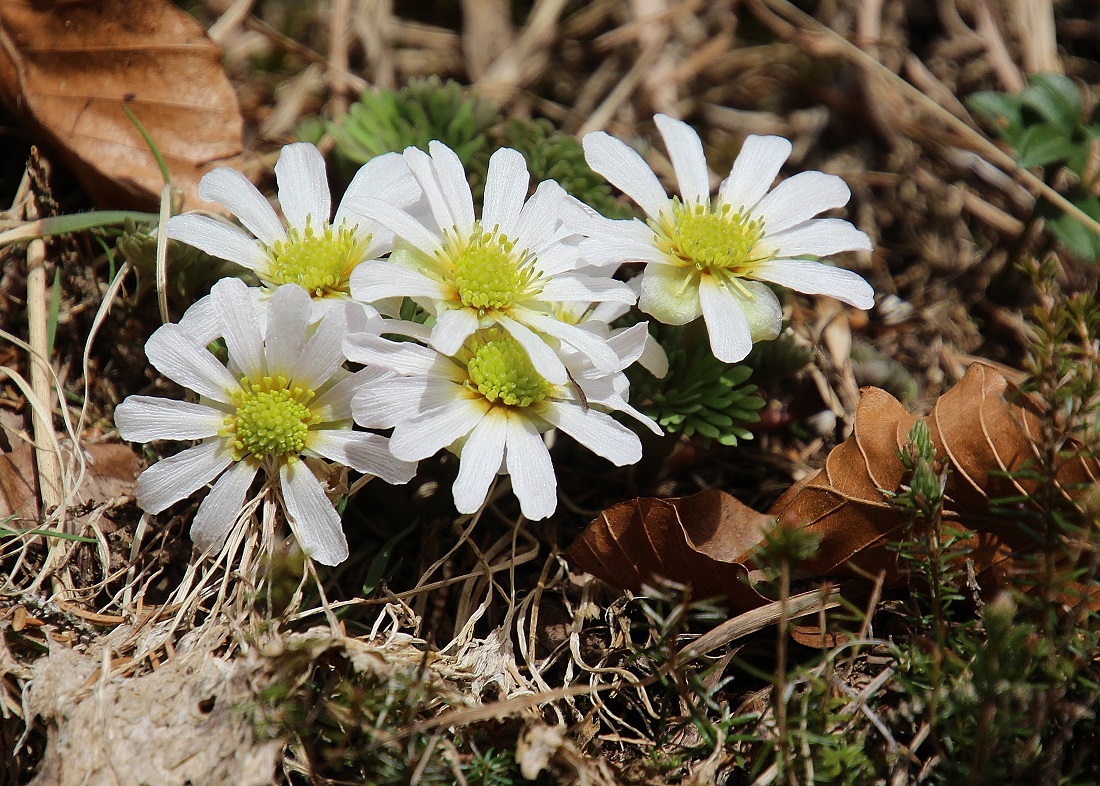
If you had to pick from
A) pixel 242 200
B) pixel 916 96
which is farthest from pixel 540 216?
pixel 916 96

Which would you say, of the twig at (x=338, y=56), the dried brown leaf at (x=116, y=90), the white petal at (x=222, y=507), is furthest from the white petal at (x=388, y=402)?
the twig at (x=338, y=56)

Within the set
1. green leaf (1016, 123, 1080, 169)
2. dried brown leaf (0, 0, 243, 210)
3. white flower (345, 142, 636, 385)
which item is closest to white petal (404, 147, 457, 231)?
white flower (345, 142, 636, 385)

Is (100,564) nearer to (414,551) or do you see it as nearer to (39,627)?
(39,627)

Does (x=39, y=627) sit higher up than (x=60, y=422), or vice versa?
(x=60, y=422)

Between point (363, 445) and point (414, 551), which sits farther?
point (414, 551)

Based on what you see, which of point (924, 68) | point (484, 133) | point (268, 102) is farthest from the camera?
point (924, 68)

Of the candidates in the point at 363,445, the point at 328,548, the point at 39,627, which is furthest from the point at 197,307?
the point at 39,627

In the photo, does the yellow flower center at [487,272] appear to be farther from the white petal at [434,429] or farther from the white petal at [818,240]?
the white petal at [818,240]
